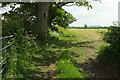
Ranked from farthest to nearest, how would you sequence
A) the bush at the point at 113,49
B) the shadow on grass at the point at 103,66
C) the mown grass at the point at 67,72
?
the shadow on grass at the point at 103,66, the bush at the point at 113,49, the mown grass at the point at 67,72

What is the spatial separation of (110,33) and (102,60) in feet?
4.56

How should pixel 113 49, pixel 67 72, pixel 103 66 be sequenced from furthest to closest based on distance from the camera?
pixel 103 66
pixel 113 49
pixel 67 72

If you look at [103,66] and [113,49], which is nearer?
[113,49]

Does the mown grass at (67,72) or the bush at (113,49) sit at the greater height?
the bush at (113,49)

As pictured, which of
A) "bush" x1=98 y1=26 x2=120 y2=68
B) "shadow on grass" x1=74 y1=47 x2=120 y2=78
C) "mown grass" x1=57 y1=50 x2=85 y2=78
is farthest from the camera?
"shadow on grass" x1=74 y1=47 x2=120 y2=78

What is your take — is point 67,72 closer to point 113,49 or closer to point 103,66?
point 113,49

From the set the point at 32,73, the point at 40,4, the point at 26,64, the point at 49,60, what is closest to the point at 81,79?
the point at 32,73

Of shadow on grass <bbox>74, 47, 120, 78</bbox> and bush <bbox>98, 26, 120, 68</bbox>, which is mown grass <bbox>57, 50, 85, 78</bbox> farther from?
bush <bbox>98, 26, 120, 68</bbox>

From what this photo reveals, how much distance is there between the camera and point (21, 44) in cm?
1271

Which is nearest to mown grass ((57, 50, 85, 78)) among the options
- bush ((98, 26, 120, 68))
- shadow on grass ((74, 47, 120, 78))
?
shadow on grass ((74, 47, 120, 78))

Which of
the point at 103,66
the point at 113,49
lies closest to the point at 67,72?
the point at 113,49

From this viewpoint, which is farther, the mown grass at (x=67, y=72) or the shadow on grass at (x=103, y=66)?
the shadow on grass at (x=103, y=66)

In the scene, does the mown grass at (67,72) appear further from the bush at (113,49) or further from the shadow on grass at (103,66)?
the bush at (113,49)

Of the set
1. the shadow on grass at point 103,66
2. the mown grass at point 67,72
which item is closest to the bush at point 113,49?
the shadow on grass at point 103,66
